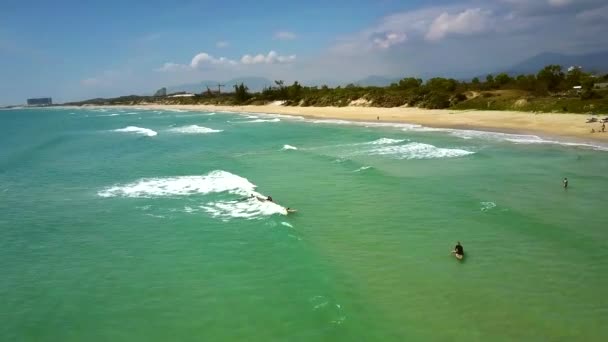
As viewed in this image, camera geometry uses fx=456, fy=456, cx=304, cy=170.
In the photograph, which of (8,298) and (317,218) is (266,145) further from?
(8,298)

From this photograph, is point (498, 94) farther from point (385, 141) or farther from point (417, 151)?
point (417, 151)

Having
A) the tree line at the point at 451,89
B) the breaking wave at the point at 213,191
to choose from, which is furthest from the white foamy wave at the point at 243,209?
the tree line at the point at 451,89

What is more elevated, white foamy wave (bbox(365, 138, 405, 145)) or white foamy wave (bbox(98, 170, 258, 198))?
white foamy wave (bbox(365, 138, 405, 145))

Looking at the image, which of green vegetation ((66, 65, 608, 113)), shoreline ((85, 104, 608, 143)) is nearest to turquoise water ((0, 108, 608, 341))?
shoreline ((85, 104, 608, 143))

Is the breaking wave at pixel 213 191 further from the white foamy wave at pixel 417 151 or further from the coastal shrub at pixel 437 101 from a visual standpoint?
the coastal shrub at pixel 437 101

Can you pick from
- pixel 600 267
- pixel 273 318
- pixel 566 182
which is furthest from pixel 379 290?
pixel 566 182

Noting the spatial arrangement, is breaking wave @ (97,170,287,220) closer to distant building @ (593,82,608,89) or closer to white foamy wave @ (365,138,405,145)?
white foamy wave @ (365,138,405,145)

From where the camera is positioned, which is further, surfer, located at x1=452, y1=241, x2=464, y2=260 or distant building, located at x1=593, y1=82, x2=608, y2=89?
distant building, located at x1=593, y1=82, x2=608, y2=89

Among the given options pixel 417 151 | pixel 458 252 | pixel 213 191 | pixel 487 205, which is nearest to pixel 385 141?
pixel 417 151
